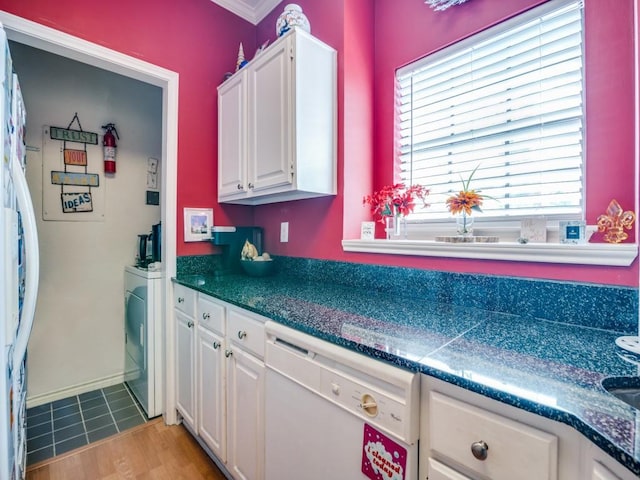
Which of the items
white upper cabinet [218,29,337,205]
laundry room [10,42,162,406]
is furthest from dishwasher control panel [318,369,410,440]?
laundry room [10,42,162,406]

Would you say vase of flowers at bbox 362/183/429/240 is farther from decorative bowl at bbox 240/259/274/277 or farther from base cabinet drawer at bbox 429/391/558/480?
base cabinet drawer at bbox 429/391/558/480

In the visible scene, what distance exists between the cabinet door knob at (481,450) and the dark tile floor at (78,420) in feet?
7.08

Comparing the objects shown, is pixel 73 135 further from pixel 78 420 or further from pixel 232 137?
pixel 78 420

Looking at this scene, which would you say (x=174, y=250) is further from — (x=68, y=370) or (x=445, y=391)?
(x=445, y=391)

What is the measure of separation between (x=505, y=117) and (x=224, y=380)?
1.78 metres

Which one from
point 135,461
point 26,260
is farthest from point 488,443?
point 135,461

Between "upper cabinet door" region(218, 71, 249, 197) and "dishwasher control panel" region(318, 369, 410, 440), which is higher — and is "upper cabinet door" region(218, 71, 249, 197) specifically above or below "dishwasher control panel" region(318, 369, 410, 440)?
above

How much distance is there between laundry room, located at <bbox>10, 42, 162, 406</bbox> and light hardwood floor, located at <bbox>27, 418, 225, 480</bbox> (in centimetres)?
82

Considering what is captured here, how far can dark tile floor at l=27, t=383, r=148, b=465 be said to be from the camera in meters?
1.80

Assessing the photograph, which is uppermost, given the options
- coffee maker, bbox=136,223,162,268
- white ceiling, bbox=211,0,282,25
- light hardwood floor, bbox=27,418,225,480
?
white ceiling, bbox=211,0,282,25

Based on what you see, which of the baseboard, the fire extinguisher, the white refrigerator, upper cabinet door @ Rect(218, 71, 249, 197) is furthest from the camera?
the fire extinguisher

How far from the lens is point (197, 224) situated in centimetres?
211

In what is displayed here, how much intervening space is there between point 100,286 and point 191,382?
1.31 m

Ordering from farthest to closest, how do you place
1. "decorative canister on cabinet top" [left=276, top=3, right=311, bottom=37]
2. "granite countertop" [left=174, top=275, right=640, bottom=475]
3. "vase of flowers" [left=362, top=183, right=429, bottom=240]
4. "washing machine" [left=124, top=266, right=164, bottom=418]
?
1. "washing machine" [left=124, top=266, right=164, bottom=418]
2. "decorative canister on cabinet top" [left=276, top=3, right=311, bottom=37]
3. "vase of flowers" [left=362, top=183, right=429, bottom=240]
4. "granite countertop" [left=174, top=275, right=640, bottom=475]
